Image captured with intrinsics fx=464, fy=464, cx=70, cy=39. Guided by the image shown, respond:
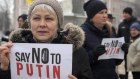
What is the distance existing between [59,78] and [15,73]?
357 millimetres

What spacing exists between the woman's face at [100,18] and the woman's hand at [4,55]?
279 centimetres

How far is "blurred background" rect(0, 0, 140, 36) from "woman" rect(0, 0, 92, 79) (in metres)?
8.64

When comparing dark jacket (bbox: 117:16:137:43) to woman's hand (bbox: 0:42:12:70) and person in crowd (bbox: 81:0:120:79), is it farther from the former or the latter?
woman's hand (bbox: 0:42:12:70)

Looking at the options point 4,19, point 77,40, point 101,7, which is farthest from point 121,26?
point 4,19

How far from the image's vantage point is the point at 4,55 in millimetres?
3564

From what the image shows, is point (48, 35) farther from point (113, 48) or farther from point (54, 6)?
point (113, 48)

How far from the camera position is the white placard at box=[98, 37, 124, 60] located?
621 centimetres

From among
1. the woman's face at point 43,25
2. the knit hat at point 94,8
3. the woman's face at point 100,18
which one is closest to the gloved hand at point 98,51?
the woman's face at point 100,18

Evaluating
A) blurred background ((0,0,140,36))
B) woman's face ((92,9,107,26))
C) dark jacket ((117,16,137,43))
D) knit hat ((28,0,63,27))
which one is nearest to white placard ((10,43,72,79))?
knit hat ((28,0,63,27))

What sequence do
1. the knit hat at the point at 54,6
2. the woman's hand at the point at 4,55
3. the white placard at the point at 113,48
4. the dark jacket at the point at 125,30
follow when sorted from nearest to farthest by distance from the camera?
the woman's hand at the point at 4,55 → the knit hat at the point at 54,6 → the white placard at the point at 113,48 → the dark jacket at the point at 125,30

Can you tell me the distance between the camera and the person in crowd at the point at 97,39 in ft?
A: 19.4

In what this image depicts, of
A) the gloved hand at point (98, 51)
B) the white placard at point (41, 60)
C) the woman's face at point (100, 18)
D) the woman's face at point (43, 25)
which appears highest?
the woman's face at point (43, 25)

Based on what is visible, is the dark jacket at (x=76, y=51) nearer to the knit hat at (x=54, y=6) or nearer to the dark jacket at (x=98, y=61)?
the knit hat at (x=54, y=6)

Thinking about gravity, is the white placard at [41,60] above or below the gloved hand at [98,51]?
above
